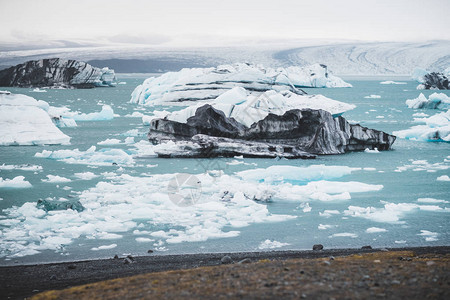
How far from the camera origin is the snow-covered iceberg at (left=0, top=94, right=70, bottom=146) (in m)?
21.5

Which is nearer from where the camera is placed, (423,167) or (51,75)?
(423,167)

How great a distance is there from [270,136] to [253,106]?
7.78m

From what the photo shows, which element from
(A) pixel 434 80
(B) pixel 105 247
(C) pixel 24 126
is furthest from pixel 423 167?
(A) pixel 434 80

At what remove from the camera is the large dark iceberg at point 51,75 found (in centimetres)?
6931

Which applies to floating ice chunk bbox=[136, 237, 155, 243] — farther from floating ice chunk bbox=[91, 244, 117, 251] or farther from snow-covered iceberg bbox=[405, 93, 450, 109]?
snow-covered iceberg bbox=[405, 93, 450, 109]

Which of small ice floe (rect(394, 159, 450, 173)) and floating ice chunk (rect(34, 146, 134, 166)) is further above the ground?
floating ice chunk (rect(34, 146, 134, 166))

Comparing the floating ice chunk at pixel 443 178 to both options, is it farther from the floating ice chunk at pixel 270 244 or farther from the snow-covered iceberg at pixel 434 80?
the snow-covered iceberg at pixel 434 80

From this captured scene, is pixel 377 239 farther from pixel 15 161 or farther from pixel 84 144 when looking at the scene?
pixel 84 144

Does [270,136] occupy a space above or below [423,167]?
above

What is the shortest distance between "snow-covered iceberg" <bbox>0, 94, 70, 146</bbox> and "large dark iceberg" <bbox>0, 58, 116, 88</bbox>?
4773 centimetres

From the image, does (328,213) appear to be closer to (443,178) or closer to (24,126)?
(443,178)

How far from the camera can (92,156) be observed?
740 inches

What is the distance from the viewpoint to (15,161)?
18.4 m

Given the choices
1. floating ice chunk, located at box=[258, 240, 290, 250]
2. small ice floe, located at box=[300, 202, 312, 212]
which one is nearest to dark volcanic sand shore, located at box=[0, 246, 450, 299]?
floating ice chunk, located at box=[258, 240, 290, 250]
